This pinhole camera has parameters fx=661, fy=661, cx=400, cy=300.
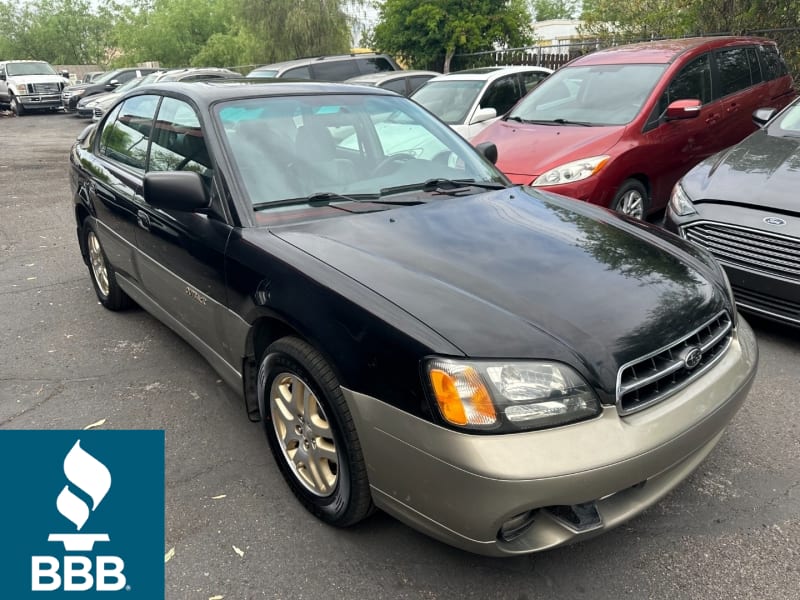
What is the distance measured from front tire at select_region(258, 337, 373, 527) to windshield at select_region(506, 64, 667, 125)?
4.40 metres

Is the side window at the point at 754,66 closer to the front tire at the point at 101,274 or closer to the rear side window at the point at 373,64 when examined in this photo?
the front tire at the point at 101,274

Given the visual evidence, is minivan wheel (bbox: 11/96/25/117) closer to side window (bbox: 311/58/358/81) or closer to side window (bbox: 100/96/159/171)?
side window (bbox: 311/58/358/81)

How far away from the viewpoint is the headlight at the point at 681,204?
440 cm

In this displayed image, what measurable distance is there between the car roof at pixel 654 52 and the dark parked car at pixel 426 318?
3.65 meters

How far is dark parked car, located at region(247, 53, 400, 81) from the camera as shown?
12.4 m

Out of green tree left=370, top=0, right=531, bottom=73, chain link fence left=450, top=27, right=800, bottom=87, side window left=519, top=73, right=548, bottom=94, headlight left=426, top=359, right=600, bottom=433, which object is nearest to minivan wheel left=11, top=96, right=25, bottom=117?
green tree left=370, top=0, right=531, bottom=73

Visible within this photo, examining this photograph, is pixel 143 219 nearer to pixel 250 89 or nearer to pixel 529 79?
pixel 250 89

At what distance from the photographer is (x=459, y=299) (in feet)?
7.46

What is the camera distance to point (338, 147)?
3348mm

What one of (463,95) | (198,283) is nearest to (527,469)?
(198,283)

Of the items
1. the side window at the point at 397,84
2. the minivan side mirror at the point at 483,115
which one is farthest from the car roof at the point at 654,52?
the side window at the point at 397,84

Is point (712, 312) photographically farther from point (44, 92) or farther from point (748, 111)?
point (44, 92)

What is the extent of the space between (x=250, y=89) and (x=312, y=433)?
191 cm

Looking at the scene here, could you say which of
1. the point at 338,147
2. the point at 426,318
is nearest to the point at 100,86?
the point at 338,147
